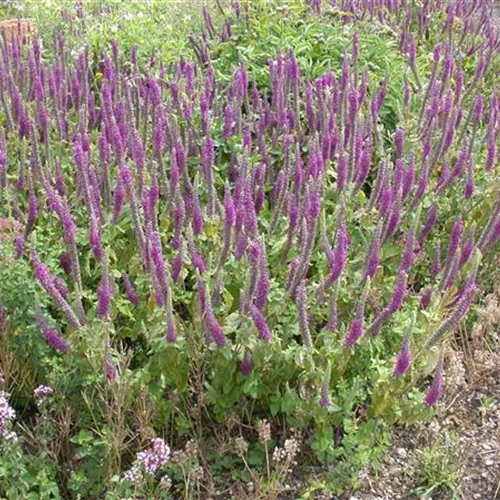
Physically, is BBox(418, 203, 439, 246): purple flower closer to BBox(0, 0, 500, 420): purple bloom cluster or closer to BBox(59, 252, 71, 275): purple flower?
BBox(0, 0, 500, 420): purple bloom cluster

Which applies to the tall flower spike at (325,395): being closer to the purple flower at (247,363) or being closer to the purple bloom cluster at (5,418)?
the purple flower at (247,363)

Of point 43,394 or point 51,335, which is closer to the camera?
point 51,335

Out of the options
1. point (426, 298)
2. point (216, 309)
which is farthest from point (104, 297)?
point (426, 298)

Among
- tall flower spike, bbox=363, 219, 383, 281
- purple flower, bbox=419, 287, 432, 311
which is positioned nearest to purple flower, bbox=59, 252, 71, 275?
tall flower spike, bbox=363, 219, 383, 281

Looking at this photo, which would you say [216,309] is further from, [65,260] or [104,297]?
[65,260]

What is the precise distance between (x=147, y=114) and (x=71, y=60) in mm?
2275

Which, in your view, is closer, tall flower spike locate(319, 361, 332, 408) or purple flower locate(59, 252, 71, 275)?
tall flower spike locate(319, 361, 332, 408)

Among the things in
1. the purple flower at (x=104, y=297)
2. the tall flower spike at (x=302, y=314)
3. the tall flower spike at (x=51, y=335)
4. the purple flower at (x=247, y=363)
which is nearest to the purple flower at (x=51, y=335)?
the tall flower spike at (x=51, y=335)

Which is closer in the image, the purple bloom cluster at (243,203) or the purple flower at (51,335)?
the purple flower at (51,335)

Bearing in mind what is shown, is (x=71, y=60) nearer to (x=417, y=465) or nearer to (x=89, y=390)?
(x=89, y=390)

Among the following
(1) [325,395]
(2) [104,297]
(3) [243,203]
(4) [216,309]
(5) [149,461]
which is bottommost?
(5) [149,461]

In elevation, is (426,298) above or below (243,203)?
below

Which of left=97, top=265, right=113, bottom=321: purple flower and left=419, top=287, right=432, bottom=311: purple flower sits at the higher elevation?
left=97, top=265, right=113, bottom=321: purple flower

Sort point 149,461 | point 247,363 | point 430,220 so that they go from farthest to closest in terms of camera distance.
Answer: point 430,220
point 247,363
point 149,461
